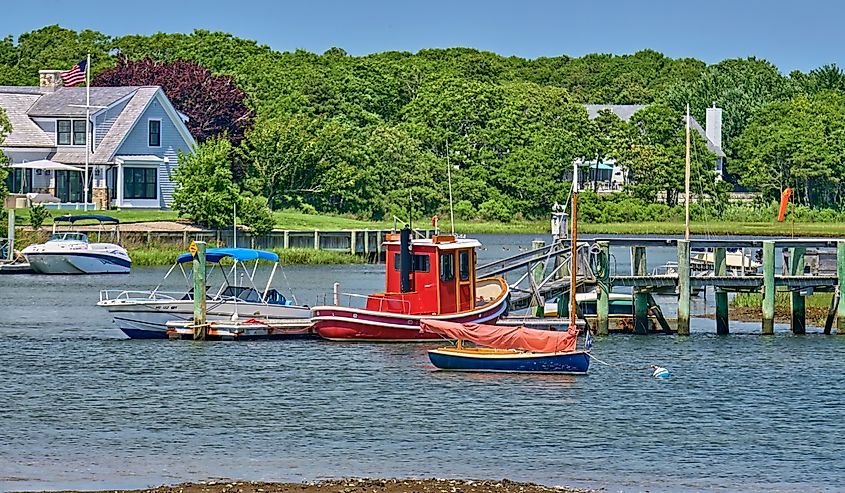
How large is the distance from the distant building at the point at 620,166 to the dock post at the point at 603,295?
3009 inches

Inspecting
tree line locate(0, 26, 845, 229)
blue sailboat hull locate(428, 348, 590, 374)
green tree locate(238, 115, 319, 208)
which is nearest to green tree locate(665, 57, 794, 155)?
tree line locate(0, 26, 845, 229)

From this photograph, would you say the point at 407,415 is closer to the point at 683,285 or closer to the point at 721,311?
the point at 683,285

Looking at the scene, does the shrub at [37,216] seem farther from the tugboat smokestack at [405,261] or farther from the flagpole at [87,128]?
the tugboat smokestack at [405,261]

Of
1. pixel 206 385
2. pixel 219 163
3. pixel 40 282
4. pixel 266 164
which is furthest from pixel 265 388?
pixel 266 164

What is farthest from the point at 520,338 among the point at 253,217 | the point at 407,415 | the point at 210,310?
the point at 253,217

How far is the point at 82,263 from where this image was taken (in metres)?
70.9

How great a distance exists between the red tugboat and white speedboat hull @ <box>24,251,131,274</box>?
29.4m

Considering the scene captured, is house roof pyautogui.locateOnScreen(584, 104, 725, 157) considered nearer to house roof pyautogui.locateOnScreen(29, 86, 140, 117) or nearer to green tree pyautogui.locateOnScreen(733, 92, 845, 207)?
green tree pyautogui.locateOnScreen(733, 92, 845, 207)

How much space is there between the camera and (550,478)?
82.2ft

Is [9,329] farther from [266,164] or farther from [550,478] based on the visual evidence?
[266,164]

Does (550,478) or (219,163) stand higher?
(219,163)

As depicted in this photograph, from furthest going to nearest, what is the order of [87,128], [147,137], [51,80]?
[51,80] < [147,137] < [87,128]

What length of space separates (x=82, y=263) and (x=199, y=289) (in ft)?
101

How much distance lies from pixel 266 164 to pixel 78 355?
5988 centimetres
